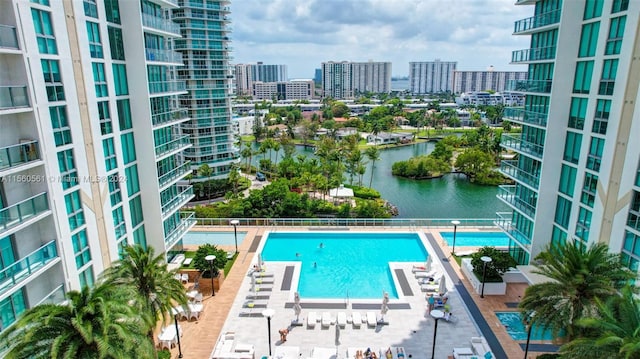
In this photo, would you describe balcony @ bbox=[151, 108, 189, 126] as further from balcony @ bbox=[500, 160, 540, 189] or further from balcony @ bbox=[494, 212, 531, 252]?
balcony @ bbox=[494, 212, 531, 252]

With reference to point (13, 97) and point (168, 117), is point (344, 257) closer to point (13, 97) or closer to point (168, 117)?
point (168, 117)

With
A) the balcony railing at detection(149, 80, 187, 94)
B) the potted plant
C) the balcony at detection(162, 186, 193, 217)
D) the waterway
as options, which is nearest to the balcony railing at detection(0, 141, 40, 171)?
the balcony railing at detection(149, 80, 187, 94)

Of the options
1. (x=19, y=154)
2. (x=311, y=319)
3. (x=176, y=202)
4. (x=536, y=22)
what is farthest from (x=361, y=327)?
(x=536, y=22)

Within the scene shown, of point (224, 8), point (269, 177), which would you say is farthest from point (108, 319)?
point (269, 177)

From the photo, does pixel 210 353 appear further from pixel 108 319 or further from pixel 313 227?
pixel 313 227

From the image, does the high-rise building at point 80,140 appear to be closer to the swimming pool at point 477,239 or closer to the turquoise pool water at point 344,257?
the turquoise pool water at point 344,257
